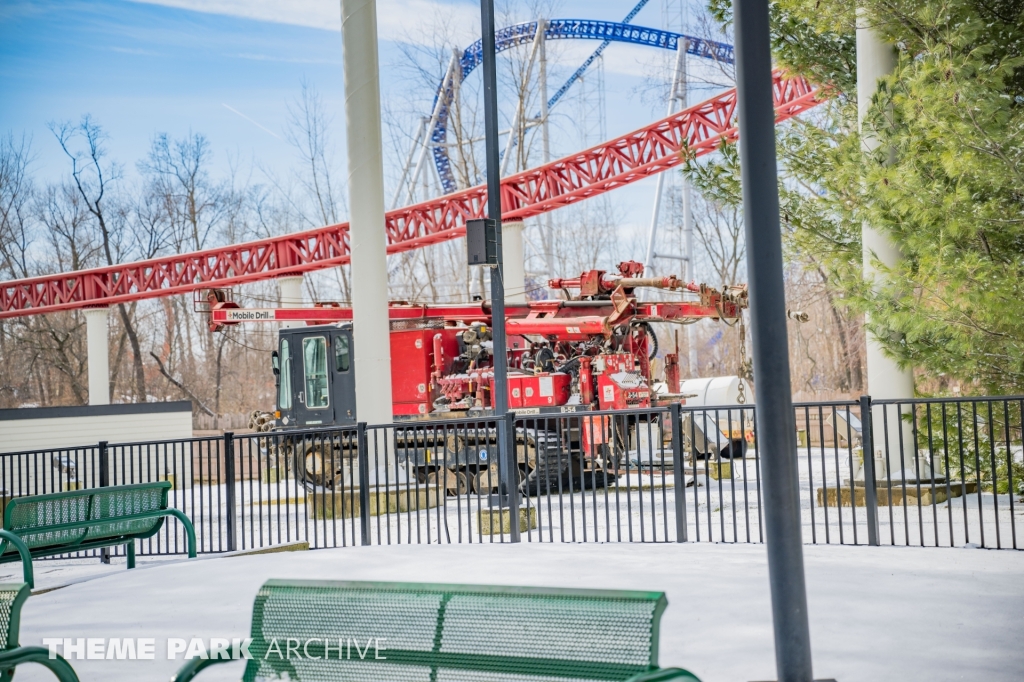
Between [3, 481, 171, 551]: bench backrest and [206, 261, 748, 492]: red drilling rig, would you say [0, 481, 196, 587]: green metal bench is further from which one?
[206, 261, 748, 492]: red drilling rig

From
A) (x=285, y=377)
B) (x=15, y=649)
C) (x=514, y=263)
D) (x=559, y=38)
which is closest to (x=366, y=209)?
(x=285, y=377)

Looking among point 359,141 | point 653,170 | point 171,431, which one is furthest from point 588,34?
point 359,141

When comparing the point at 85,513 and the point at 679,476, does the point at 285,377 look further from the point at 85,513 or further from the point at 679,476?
the point at 679,476

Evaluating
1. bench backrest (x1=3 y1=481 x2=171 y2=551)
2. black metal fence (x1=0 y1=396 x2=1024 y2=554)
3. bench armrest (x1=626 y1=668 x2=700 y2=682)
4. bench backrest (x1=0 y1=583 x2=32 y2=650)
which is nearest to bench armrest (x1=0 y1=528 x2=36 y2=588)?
bench backrest (x1=3 y1=481 x2=171 y2=551)

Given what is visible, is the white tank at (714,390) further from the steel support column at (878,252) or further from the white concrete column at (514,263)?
the steel support column at (878,252)

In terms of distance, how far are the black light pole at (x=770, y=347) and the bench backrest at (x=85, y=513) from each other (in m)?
6.20

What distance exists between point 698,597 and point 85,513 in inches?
213

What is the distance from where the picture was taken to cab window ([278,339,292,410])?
18531mm

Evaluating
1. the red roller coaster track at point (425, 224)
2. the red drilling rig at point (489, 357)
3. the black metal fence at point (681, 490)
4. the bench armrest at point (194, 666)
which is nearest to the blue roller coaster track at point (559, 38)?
the red roller coaster track at point (425, 224)

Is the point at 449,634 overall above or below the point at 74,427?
below

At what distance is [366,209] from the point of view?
14641 mm

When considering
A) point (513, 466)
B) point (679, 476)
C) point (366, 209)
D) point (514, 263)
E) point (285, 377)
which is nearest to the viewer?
point (679, 476)

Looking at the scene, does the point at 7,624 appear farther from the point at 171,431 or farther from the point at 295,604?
the point at 171,431

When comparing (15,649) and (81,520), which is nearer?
(15,649)
